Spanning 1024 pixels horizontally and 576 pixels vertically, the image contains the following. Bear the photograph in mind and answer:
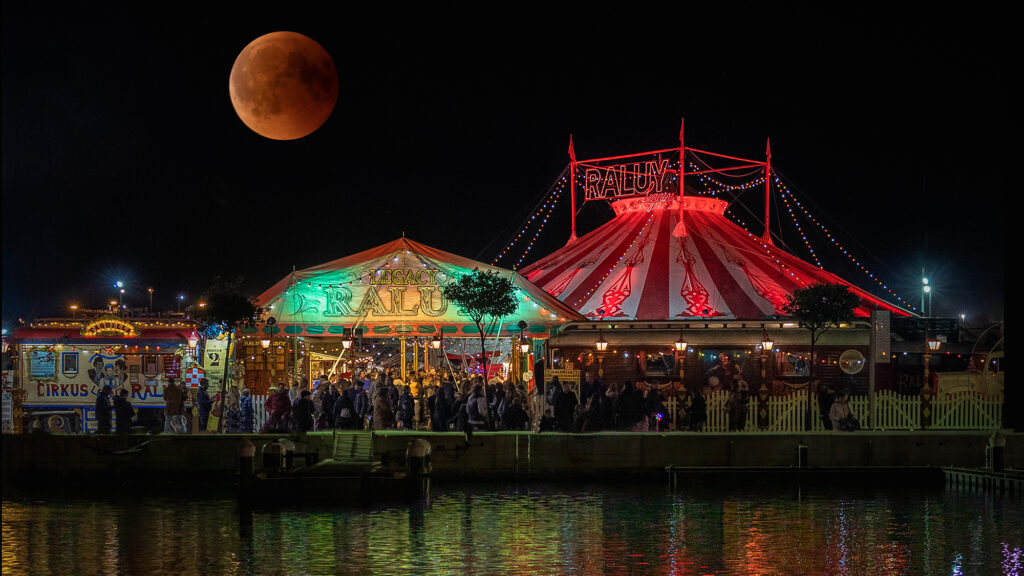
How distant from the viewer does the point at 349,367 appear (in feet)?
76.9

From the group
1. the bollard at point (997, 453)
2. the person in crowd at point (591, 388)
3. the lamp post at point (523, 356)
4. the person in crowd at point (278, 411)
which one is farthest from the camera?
the lamp post at point (523, 356)

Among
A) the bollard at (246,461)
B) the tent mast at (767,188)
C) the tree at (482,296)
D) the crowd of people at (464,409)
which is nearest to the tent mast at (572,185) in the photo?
the tent mast at (767,188)

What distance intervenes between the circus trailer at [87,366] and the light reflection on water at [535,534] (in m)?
6.04

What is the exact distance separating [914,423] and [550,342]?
28.0ft

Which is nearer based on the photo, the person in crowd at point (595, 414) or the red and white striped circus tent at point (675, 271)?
the person in crowd at point (595, 414)

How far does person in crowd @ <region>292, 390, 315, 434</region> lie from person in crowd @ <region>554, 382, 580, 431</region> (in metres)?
3.72

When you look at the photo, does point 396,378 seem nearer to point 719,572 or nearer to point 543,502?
point 543,502

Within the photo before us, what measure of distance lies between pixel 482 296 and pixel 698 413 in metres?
4.38

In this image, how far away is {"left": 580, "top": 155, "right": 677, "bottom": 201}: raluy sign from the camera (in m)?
27.8

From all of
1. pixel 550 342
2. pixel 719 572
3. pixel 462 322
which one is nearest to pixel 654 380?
pixel 550 342

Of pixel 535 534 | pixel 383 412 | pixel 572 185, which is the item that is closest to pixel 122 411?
pixel 383 412

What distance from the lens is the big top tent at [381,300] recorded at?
2081cm

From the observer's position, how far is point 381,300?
68.4 ft

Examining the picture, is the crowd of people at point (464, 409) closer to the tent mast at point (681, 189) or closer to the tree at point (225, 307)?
the tree at point (225, 307)
